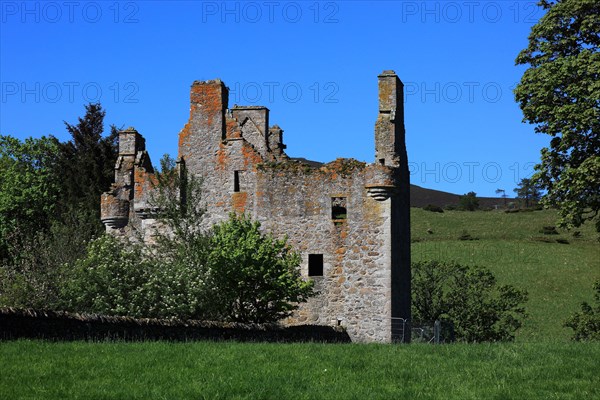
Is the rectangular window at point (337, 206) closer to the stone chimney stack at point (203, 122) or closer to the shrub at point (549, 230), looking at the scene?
the stone chimney stack at point (203, 122)

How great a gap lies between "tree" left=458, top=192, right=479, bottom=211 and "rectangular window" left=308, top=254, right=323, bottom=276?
309ft

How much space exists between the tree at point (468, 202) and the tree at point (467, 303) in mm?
72884

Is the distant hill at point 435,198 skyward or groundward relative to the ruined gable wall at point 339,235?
skyward

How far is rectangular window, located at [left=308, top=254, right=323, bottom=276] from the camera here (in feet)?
123

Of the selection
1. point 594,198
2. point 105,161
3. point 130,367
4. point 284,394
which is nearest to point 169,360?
point 130,367

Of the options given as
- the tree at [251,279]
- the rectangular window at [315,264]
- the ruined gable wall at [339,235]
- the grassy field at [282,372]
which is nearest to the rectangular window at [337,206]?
the ruined gable wall at [339,235]

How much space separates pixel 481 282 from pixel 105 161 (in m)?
24.3

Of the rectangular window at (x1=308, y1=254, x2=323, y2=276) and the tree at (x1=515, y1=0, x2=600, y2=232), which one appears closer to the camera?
the tree at (x1=515, y1=0, x2=600, y2=232)

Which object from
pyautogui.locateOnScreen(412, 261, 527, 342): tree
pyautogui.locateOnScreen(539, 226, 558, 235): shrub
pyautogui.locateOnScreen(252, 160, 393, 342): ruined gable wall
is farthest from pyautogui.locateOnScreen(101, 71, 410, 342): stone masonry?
pyautogui.locateOnScreen(539, 226, 558, 235): shrub

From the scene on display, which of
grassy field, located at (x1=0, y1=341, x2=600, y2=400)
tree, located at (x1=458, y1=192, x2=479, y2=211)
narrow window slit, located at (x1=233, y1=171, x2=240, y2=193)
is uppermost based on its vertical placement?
tree, located at (x1=458, y1=192, x2=479, y2=211)

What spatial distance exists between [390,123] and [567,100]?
7677 mm

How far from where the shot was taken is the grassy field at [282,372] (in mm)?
17703

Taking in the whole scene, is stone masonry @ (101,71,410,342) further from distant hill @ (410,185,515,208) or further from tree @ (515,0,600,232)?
distant hill @ (410,185,515,208)

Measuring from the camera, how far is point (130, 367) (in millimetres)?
19328
